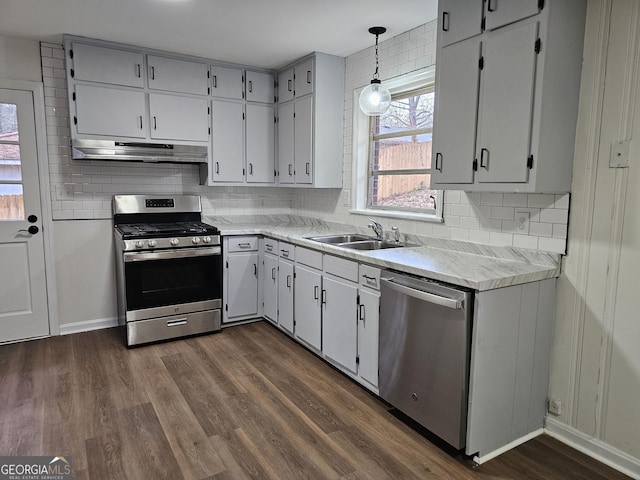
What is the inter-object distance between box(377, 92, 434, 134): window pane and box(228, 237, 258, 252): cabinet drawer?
156 cm

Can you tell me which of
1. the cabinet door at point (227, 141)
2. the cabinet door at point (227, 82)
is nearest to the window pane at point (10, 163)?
the cabinet door at point (227, 141)

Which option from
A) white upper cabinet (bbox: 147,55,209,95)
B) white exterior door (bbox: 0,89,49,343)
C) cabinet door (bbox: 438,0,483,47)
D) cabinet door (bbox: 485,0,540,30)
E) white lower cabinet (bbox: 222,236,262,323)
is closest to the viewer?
cabinet door (bbox: 485,0,540,30)

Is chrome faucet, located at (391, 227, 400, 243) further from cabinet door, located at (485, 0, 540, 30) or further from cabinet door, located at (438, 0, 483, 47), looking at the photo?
cabinet door, located at (485, 0, 540, 30)

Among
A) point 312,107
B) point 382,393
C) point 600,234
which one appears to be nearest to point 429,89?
point 312,107

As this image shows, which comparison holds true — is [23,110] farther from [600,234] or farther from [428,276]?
[600,234]

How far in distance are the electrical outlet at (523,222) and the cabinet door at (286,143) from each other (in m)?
2.31

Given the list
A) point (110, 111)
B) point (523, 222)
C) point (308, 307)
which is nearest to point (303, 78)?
point (110, 111)

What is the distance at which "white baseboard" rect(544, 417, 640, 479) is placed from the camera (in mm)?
2053

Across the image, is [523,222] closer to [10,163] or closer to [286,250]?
[286,250]

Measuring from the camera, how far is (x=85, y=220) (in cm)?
390

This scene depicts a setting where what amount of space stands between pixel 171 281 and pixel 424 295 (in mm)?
2418

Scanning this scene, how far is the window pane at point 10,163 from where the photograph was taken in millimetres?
3529

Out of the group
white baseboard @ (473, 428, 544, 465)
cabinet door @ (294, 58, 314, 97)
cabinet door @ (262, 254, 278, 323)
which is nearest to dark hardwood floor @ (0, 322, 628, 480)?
white baseboard @ (473, 428, 544, 465)

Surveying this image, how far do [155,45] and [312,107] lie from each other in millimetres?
1436
